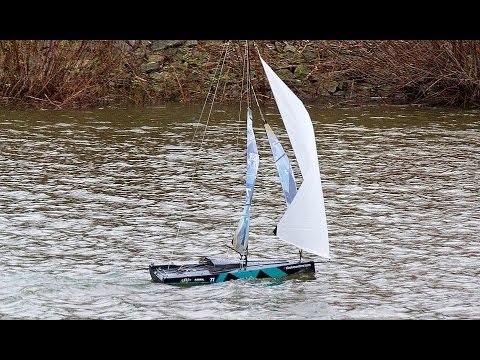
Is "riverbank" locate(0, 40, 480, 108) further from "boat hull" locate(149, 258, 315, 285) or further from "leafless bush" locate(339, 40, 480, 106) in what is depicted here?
"boat hull" locate(149, 258, 315, 285)

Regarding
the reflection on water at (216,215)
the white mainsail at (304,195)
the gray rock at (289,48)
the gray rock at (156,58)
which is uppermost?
the gray rock at (289,48)

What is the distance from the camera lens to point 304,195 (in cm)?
1912

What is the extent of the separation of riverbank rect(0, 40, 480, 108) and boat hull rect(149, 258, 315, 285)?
24198 mm

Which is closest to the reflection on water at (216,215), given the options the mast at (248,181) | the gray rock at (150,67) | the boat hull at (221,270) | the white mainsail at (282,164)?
the boat hull at (221,270)

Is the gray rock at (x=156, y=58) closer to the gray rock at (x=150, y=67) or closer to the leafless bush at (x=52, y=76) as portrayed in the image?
the gray rock at (x=150, y=67)

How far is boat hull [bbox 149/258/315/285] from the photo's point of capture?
19031 millimetres

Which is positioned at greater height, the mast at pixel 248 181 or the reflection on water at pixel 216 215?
the mast at pixel 248 181

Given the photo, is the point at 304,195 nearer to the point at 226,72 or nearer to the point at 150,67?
the point at 226,72

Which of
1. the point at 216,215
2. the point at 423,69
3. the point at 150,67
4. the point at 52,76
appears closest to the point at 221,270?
the point at 216,215

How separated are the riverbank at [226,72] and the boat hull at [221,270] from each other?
24.2 meters

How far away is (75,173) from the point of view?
3028 centimetres

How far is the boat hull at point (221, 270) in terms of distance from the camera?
19.0 m

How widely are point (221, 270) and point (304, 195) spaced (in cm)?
208

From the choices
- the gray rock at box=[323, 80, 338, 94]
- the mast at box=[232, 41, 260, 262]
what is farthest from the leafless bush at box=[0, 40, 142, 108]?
the mast at box=[232, 41, 260, 262]
